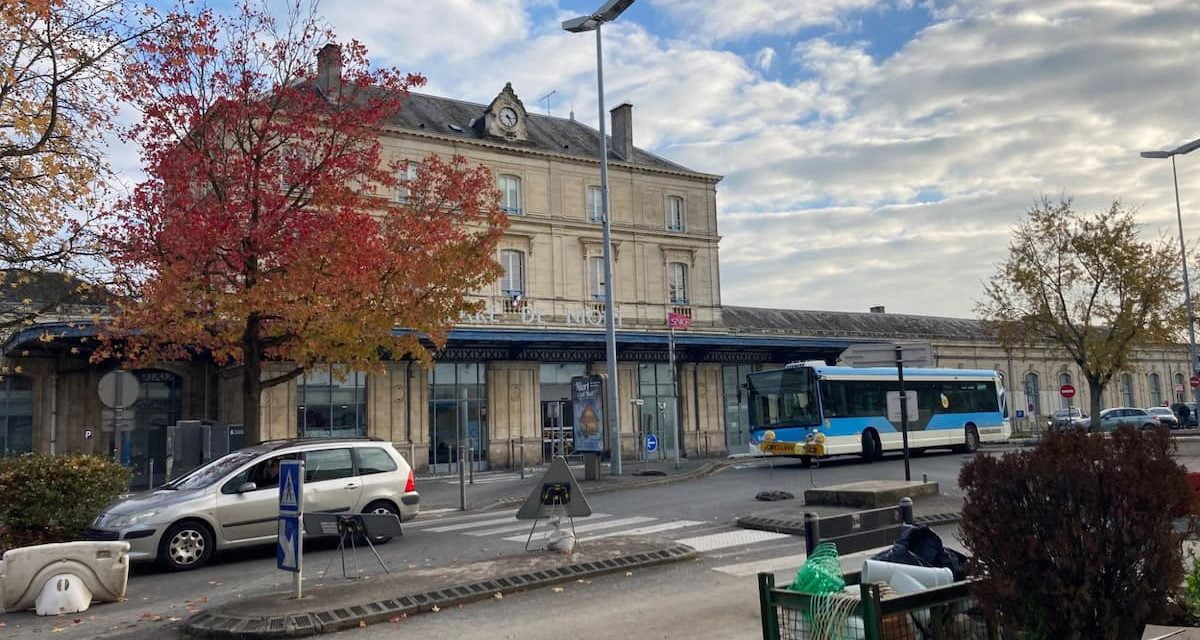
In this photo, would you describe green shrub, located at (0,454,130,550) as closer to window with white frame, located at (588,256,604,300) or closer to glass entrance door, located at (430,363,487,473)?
glass entrance door, located at (430,363,487,473)

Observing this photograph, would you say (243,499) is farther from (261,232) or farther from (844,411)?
(844,411)

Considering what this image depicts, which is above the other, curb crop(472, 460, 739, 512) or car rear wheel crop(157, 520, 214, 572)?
car rear wheel crop(157, 520, 214, 572)

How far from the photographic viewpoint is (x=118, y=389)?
14875 mm

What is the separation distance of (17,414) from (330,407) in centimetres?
920

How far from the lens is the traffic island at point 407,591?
7.91m

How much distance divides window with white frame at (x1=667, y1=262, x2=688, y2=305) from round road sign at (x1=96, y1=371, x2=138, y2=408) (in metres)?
27.4

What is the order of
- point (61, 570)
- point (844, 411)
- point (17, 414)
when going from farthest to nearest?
point (17, 414) < point (844, 411) < point (61, 570)

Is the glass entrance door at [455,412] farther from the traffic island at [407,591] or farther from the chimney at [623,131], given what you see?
the traffic island at [407,591]

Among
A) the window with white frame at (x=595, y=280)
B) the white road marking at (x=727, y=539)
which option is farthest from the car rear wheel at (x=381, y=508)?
the window with white frame at (x=595, y=280)

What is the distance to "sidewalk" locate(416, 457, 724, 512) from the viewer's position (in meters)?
19.7

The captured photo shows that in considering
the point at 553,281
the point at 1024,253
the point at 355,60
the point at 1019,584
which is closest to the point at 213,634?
the point at 1019,584

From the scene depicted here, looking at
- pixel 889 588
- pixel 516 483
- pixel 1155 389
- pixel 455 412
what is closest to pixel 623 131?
pixel 455 412

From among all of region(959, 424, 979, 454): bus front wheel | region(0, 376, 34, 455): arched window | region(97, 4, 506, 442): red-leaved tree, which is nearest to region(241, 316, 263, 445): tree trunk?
region(97, 4, 506, 442): red-leaved tree

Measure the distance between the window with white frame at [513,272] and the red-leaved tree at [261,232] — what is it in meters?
17.8
